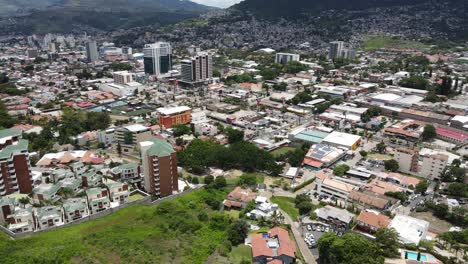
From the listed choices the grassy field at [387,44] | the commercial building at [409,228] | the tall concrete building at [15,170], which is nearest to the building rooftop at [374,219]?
the commercial building at [409,228]

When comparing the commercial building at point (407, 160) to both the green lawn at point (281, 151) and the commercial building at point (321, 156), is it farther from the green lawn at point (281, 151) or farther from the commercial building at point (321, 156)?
the green lawn at point (281, 151)

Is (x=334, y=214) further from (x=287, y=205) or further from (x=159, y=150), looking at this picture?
(x=159, y=150)

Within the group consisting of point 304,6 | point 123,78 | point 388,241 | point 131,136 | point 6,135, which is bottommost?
point 388,241

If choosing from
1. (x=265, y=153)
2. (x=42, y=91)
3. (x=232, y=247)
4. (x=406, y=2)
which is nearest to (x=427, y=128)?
(x=265, y=153)

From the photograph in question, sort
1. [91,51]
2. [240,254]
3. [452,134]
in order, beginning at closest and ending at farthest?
[240,254], [452,134], [91,51]

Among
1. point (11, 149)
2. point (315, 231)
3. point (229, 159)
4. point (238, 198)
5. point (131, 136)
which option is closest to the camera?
point (315, 231)

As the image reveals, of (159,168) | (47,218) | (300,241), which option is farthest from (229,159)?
(47,218)
